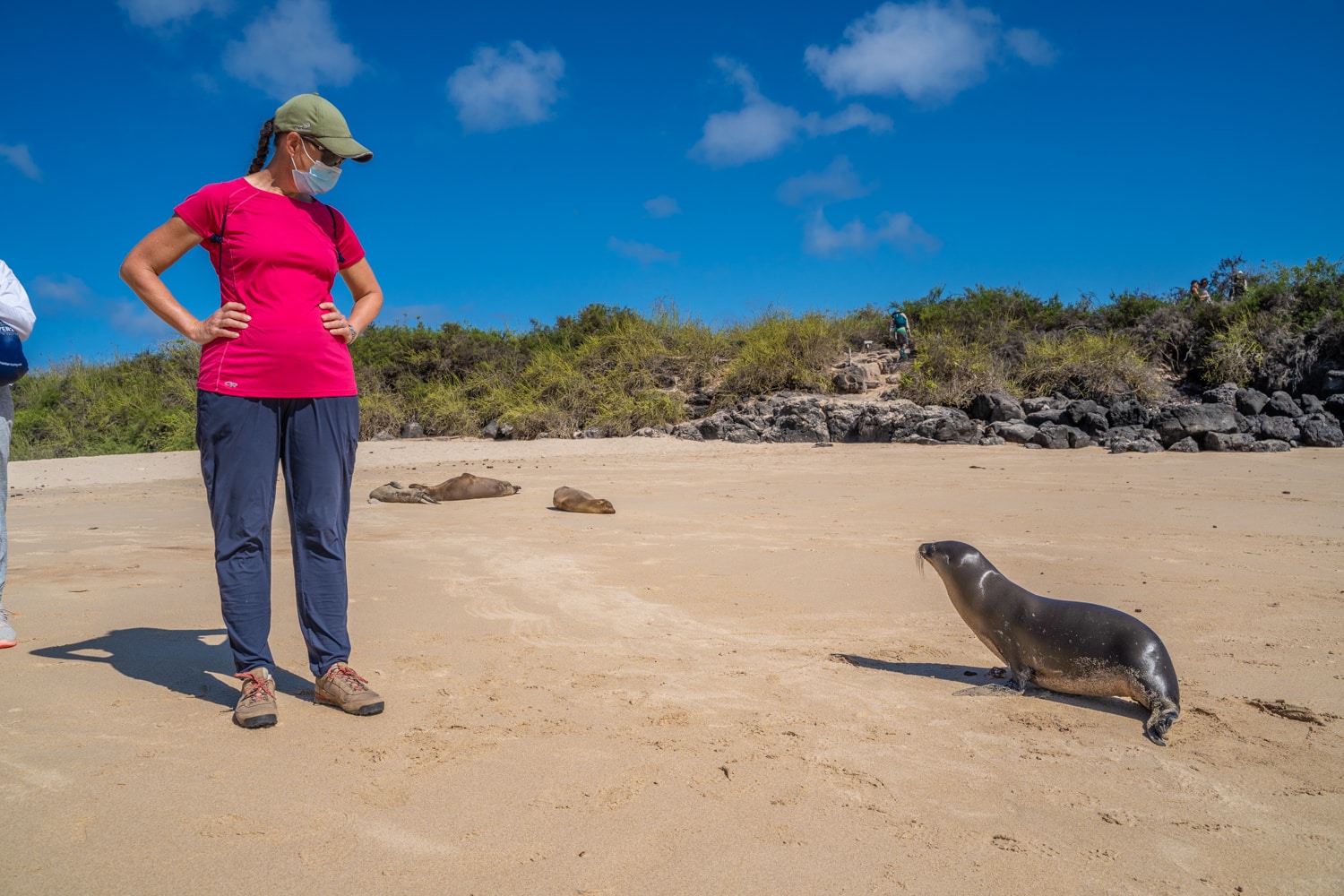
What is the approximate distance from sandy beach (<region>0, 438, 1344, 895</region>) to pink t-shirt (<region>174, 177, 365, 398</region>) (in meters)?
1.07

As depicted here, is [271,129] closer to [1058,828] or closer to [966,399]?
[1058,828]

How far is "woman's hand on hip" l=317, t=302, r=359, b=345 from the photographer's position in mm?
2916

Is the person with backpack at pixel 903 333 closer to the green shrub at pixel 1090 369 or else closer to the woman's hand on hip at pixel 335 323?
the green shrub at pixel 1090 369

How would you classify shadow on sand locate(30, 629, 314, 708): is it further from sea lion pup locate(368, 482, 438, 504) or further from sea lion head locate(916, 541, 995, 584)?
sea lion pup locate(368, 482, 438, 504)

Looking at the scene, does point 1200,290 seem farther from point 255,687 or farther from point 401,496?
point 255,687

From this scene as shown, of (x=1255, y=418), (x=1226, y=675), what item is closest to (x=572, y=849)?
(x=1226, y=675)

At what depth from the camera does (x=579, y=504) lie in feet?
26.3

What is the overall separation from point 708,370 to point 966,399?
5592 millimetres

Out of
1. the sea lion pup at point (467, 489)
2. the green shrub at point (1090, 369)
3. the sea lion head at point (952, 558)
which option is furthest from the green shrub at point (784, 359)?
the sea lion head at point (952, 558)

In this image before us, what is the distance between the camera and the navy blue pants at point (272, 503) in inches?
111

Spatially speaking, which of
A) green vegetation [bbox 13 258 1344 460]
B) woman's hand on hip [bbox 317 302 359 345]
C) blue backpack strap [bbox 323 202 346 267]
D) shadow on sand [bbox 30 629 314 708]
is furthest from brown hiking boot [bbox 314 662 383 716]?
green vegetation [bbox 13 258 1344 460]

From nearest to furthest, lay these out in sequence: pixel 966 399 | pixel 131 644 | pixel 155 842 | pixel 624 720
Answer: pixel 155 842 < pixel 624 720 < pixel 131 644 < pixel 966 399

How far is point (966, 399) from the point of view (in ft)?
54.1

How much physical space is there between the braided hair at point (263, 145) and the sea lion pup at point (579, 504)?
17.2ft
